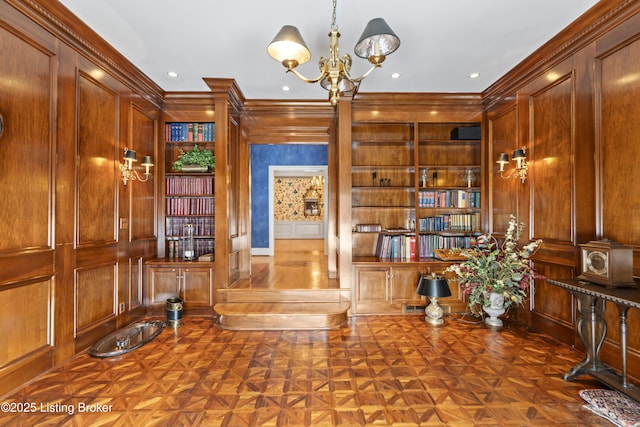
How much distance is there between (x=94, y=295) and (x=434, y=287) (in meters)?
3.69

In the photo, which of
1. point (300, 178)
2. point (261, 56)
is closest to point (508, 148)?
point (261, 56)

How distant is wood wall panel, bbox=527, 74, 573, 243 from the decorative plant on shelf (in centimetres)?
404

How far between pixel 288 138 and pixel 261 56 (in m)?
1.57

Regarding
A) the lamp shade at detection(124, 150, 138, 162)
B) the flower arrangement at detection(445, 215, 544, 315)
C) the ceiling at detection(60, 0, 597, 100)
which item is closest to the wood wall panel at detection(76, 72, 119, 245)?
the lamp shade at detection(124, 150, 138, 162)

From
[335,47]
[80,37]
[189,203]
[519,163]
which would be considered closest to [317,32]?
[335,47]

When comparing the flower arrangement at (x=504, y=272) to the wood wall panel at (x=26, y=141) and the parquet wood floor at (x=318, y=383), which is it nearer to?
the parquet wood floor at (x=318, y=383)

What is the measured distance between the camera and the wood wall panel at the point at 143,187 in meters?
3.77

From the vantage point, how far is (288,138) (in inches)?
187

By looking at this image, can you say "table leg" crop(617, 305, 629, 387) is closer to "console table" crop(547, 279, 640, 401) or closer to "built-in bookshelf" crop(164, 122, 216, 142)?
"console table" crop(547, 279, 640, 401)

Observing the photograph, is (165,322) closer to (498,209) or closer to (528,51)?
(498,209)

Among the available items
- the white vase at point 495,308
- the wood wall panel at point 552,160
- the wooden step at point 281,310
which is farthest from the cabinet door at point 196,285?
the wood wall panel at point 552,160

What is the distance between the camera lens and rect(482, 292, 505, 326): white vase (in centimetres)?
354

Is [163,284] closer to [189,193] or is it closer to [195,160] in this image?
[189,193]

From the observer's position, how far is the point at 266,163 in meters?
7.89
